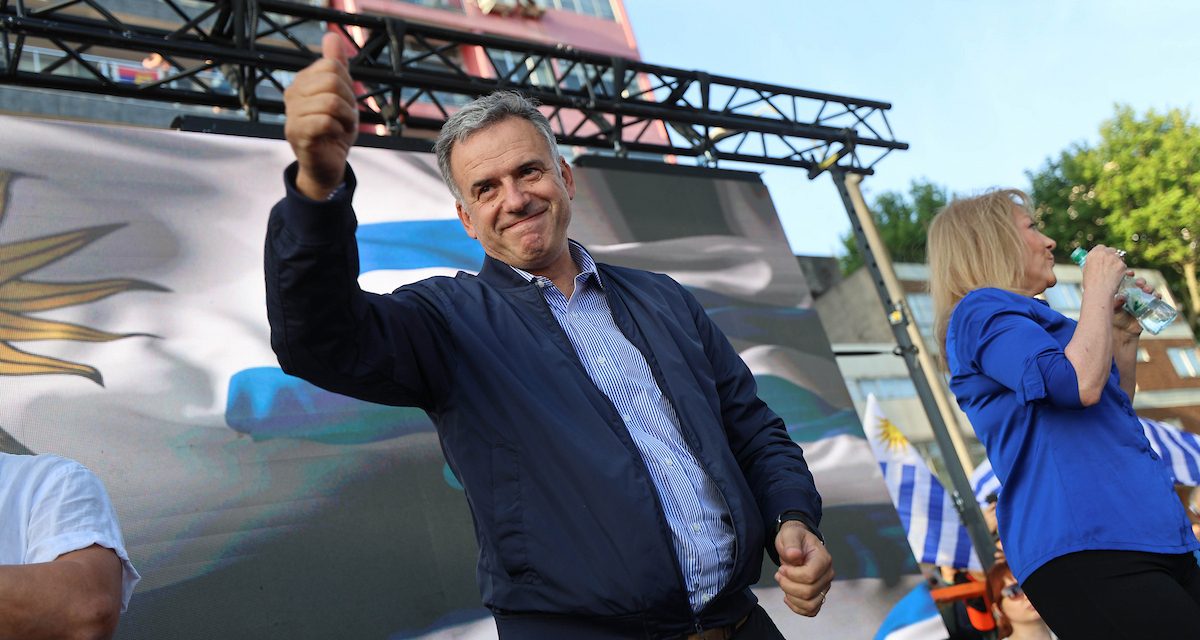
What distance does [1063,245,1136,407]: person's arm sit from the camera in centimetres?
212

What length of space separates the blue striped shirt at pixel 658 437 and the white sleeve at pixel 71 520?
0.86 metres

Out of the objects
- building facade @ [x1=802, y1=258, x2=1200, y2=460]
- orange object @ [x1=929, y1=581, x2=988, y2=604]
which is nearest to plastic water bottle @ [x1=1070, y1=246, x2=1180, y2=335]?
orange object @ [x1=929, y1=581, x2=988, y2=604]

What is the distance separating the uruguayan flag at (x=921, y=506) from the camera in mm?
7230

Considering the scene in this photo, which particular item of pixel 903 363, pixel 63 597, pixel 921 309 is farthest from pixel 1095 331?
pixel 921 309

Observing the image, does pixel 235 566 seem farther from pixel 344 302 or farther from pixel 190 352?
pixel 344 302

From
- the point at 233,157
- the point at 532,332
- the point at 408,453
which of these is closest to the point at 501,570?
the point at 532,332

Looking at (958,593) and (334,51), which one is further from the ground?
(334,51)

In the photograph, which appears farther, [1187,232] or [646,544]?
[1187,232]

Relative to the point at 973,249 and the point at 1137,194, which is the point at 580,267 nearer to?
the point at 973,249

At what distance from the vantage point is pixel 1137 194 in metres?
30.3

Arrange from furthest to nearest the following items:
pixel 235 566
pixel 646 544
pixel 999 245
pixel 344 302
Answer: pixel 235 566
pixel 999 245
pixel 646 544
pixel 344 302

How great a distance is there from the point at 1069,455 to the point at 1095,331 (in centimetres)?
30

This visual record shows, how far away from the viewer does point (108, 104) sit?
574 inches

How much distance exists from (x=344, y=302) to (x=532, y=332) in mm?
473
